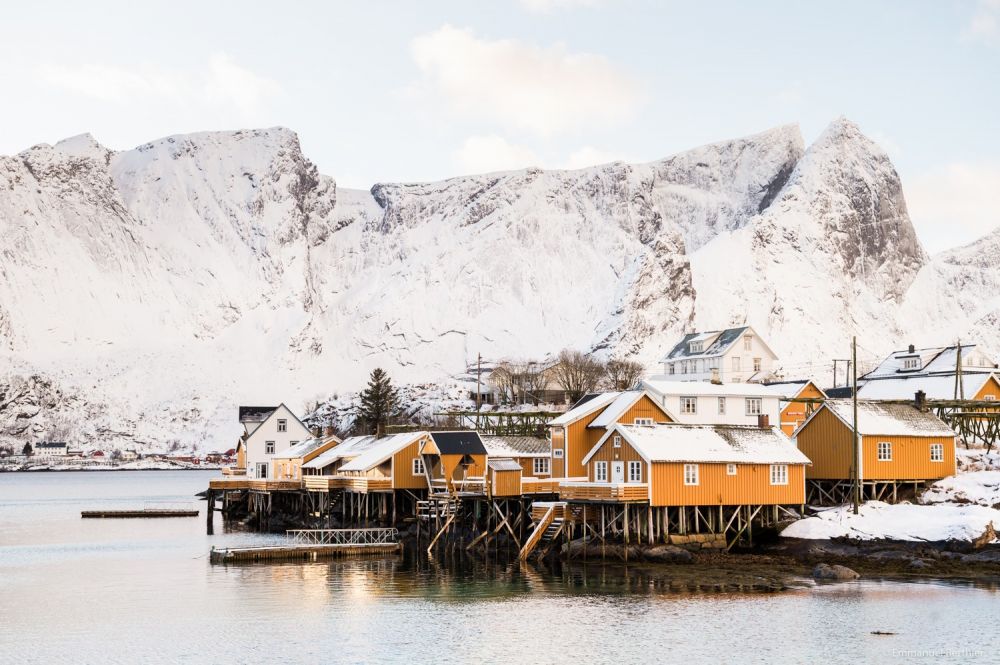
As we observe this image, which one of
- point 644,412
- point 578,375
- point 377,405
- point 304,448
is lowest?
point 304,448

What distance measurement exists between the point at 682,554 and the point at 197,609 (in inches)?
753

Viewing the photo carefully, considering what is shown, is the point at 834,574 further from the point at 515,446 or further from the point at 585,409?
the point at 515,446

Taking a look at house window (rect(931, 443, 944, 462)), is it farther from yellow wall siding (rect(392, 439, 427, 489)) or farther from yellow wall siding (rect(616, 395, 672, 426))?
yellow wall siding (rect(392, 439, 427, 489))

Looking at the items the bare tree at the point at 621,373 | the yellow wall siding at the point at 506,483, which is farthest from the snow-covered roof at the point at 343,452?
the bare tree at the point at 621,373

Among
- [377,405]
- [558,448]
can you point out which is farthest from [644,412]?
[377,405]

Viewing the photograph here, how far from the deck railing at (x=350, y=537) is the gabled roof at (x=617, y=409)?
1140 cm

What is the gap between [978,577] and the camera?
45000mm

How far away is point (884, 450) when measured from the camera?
5703 centimetres

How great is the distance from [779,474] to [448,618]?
19.8 meters

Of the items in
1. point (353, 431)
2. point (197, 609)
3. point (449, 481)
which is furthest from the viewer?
point (353, 431)

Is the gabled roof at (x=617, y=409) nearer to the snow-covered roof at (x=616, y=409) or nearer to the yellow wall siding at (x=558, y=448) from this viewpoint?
the snow-covered roof at (x=616, y=409)

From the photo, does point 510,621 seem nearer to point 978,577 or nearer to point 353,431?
point 978,577

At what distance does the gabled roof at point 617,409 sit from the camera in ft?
190

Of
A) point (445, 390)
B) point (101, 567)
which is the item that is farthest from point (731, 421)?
point (445, 390)
